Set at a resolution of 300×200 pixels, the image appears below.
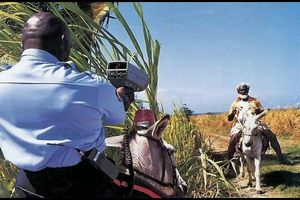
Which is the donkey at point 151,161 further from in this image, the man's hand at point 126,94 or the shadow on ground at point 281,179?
the shadow on ground at point 281,179

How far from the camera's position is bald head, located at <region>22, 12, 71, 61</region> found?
1.39 m

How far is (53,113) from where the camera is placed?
132 centimetres

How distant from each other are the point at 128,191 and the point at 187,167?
229 cm

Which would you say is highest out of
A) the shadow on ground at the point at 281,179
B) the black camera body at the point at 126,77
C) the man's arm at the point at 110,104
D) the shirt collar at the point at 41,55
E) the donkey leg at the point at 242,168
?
the shirt collar at the point at 41,55

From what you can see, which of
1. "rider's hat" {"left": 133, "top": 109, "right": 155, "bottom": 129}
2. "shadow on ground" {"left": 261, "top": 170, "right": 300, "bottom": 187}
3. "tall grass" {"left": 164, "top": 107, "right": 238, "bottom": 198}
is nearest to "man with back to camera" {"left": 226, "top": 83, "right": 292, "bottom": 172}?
"shadow on ground" {"left": 261, "top": 170, "right": 300, "bottom": 187}

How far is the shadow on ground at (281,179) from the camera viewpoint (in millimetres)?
7859

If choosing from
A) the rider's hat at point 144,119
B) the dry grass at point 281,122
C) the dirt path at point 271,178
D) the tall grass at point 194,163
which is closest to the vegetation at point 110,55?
the tall grass at point 194,163

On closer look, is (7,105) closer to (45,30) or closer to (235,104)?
(45,30)

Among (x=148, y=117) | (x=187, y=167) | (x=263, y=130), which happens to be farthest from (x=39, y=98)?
(x=263, y=130)

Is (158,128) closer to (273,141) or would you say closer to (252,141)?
(252,141)

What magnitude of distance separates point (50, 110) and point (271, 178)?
23.8ft

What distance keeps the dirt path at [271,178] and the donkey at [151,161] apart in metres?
4.36

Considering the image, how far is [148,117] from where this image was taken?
1.90 meters

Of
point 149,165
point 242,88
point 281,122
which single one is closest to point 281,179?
point 242,88
